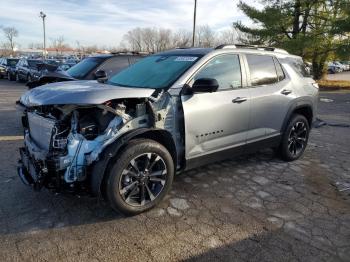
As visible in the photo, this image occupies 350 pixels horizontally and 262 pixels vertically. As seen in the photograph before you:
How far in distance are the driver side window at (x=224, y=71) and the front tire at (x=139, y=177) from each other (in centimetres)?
114

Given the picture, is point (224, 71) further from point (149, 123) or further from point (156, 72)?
point (149, 123)

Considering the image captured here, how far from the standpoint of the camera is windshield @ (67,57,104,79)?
844cm

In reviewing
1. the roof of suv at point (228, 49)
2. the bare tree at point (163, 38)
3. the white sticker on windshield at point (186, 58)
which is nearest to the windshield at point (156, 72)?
the white sticker on windshield at point (186, 58)

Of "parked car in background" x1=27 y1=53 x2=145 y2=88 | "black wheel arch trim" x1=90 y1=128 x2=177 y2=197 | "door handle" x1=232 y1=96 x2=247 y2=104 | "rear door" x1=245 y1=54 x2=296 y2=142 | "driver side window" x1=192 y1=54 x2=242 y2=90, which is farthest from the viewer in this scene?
"parked car in background" x1=27 y1=53 x2=145 y2=88

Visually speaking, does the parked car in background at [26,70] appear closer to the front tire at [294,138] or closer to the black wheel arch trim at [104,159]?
the front tire at [294,138]

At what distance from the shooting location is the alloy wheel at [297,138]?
570 cm

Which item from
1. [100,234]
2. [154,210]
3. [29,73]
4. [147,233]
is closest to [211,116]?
[154,210]

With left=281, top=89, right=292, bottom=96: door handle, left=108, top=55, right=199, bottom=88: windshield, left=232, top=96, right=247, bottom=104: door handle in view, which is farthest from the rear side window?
left=108, top=55, right=199, bottom=88: windshield

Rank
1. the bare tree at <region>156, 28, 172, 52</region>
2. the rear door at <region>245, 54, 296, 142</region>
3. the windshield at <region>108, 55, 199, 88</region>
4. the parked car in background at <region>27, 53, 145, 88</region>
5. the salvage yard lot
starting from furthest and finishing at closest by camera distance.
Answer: the bare tree at <region>156, 28, 172, 52</region> < the parked car in background at <region>27, 53, 145, 88</region> < the rear door at <region>245, 54, 296, 142</region> < the windshield at <region>108, 55, 199, 88</region> < the salvage yard lot

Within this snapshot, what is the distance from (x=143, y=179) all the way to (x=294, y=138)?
316cm

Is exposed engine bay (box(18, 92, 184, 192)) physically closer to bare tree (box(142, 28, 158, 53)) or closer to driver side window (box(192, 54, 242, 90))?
driver side window (box(192, 54, 242, 90))

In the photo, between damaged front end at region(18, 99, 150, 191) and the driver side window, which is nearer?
damaged front end at region(18, 99, 150, 191)

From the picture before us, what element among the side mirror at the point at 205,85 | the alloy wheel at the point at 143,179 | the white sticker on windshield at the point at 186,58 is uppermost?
the white sticker on windshield at the point at 186,58

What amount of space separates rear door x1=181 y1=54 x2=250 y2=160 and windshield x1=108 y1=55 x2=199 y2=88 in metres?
0.24
